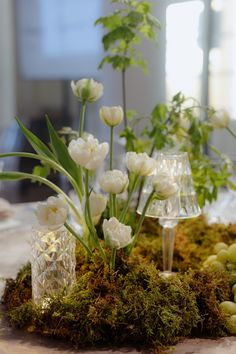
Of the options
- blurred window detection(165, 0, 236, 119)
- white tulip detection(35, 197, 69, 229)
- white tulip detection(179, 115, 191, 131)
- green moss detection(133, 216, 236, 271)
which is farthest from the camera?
blurred window detection(165, 0, 236, 119)

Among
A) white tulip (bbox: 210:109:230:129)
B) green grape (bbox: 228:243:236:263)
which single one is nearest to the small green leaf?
green grape (bbox: 228:243:236:263)

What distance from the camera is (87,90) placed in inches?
33.8

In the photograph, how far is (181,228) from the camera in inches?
47.6

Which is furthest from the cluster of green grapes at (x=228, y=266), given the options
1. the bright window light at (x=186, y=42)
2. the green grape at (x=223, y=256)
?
the bright window light at (x=186, y=42)

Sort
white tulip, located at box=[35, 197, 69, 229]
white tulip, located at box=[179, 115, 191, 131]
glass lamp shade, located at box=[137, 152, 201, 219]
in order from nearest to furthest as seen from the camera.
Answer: white tulip, located at box=[35, 197, 69, 229]
glass lamp shade, located at box=[137, 152, 201, 219]
white tulip, located at box=[179, 115, 191, 131]

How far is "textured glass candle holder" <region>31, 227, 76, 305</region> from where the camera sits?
2.81 feet

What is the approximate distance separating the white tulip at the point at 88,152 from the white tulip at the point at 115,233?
94 millimetres

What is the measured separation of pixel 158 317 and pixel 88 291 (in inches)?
4.6

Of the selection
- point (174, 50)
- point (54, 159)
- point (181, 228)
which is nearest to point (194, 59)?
point (174, 50)

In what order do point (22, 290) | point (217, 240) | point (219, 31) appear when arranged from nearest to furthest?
point (22, 290)
point (217, 240)
point (219, 31)

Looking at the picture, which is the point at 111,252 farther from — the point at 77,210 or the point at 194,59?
the point at 194,59

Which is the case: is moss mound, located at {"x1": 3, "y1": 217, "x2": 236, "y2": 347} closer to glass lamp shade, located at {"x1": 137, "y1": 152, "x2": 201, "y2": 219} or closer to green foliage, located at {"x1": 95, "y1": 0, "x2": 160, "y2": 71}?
glass lamp shade, located at {"x1": 137, "y1": 152, "x2": 201, "y2": 219}

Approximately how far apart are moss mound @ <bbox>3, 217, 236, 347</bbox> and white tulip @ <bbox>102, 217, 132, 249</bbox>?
85mm

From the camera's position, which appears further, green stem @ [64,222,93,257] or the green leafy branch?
the green leafy branch
